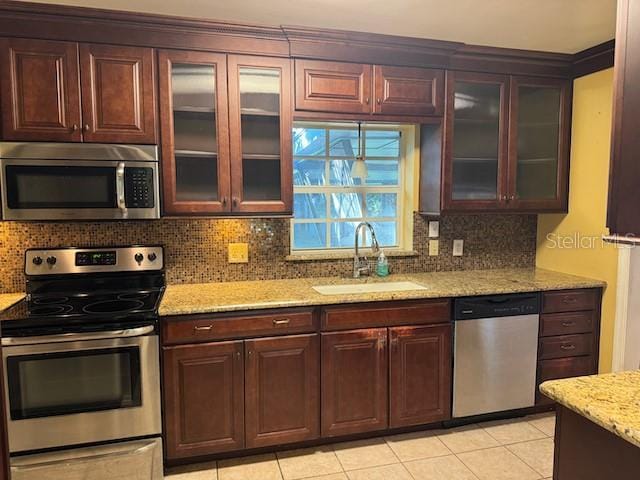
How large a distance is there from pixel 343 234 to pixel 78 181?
1.72 meters

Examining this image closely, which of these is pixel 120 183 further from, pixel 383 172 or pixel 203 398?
pixel 383 172

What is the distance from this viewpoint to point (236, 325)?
7.54 feet

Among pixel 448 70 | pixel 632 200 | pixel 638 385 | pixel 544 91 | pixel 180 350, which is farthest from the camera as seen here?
pixel 544 91

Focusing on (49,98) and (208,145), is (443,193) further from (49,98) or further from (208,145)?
(49,98)

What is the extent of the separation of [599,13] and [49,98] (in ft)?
9.50

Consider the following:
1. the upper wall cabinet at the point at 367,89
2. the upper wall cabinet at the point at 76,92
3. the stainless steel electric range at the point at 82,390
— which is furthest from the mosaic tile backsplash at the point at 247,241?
the upper wall cabinet at the point at 367,89

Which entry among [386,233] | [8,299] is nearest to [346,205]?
[386,233]

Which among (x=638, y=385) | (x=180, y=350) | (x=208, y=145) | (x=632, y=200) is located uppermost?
(x=208, y=145)

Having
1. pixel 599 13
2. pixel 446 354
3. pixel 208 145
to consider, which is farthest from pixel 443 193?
pixel 208 145

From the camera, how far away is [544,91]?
3045 millimetres

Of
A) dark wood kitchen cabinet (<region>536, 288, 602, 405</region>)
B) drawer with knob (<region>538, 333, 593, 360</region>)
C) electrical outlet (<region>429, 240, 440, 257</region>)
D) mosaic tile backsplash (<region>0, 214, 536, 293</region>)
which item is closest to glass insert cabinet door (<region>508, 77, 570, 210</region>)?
mosaic tile backsplash (<region>0, 214, 536, 293</region>)

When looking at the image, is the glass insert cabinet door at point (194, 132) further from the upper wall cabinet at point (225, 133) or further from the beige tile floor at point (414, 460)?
the beige tile floor at point (414, 460)

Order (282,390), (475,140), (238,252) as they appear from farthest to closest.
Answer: (475,140)
(238,252)
(282,390)

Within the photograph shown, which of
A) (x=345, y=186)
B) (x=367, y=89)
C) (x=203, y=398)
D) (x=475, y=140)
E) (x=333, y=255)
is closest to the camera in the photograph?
(x=203, y=398)
